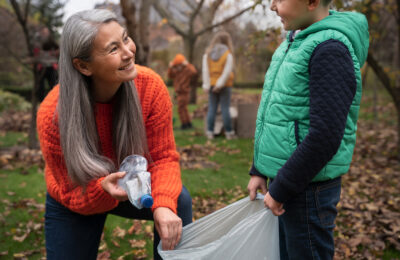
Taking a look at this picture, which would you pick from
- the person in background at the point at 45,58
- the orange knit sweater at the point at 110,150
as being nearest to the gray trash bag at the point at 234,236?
the orange knit sweater at the point at 110,150

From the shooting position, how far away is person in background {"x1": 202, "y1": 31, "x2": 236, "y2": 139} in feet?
21.3

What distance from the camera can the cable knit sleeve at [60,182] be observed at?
1.64m

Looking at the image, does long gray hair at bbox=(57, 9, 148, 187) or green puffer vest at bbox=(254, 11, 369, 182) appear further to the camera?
long gray hair at bbox=(57, 9, 148, 187)

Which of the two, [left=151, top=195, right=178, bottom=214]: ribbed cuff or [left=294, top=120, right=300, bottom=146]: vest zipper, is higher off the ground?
[left=294, top=120, right=300, bottom=146]: vest zipper

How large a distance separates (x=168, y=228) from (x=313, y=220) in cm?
59

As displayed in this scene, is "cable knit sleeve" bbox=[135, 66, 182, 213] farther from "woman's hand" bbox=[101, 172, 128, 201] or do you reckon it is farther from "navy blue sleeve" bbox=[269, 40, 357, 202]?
"navy blue sleeve" bbox=[269, 40, 357, 202]

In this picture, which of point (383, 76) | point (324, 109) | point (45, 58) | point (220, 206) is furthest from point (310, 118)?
point (45, 58)

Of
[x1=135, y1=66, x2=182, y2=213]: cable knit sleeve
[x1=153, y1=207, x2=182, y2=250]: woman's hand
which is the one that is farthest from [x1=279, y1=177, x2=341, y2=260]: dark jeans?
[x1=135, y1=66, x2=182, y2=213]: cable knit sleeve

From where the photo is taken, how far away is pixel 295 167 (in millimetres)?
1312

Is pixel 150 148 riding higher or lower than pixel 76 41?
lower

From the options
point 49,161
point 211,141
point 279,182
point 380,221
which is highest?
point 279,182

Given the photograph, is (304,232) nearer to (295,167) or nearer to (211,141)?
(295,167)

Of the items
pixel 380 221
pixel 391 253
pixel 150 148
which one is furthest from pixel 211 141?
pixel 150 148

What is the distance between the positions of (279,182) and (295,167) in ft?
0.29
